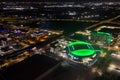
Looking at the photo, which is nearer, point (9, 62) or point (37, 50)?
point (9, 62)

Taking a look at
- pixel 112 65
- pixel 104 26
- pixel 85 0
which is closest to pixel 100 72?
pixel 112 65

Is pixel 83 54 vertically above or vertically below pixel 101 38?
below

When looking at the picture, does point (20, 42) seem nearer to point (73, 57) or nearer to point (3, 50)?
point (3, 50)

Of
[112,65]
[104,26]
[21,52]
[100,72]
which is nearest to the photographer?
[100,72]

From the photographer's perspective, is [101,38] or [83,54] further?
[101,38]

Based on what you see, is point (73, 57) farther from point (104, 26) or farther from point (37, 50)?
point (104, 26)

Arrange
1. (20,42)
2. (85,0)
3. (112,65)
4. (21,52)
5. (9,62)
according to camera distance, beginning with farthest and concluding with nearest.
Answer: (85,0)
(20,42)
(21,52)
(9,62)
(112,65)

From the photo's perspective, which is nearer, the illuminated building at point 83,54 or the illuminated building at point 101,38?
the illuminated building at point 83,54

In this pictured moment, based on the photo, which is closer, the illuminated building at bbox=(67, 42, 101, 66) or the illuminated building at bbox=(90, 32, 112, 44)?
the illuminated building at bbox=(67, 42, 101, 66)

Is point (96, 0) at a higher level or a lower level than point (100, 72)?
higher

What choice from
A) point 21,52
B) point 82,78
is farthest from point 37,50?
point 82,78
